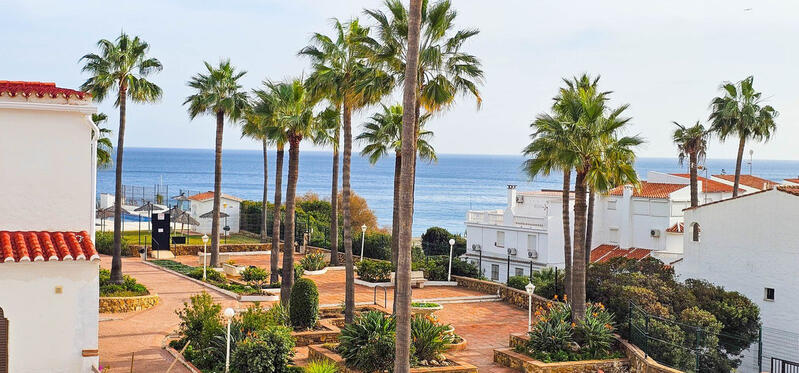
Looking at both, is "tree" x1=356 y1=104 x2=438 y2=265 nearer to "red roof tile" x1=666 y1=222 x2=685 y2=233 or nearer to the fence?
the fence

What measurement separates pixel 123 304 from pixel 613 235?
1484 inches

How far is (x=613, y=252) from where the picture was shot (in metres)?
54.0

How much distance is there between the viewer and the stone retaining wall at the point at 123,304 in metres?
26.3

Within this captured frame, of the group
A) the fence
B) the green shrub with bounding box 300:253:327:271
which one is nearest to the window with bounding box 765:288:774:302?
the fence

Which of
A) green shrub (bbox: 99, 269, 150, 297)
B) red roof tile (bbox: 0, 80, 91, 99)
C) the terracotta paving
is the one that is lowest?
the terracotta paving

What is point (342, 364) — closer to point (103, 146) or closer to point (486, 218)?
point (103, 146)

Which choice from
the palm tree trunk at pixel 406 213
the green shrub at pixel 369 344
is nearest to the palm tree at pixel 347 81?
the green shrub at pixel 369 344

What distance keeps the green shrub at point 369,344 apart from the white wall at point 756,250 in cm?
1891

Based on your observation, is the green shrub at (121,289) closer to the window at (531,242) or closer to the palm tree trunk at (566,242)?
the palm tree trunk at (566,242)

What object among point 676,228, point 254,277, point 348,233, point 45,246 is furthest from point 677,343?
point 676,228

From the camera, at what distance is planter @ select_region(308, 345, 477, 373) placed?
61.3ft

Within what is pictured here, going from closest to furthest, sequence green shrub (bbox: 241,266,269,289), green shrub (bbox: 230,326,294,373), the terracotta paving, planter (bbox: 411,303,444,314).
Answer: green shrub (bbox: 230,326,294,373) < the terracotta paving < planter (bbox: 411,303,444,314) < green shrub (bbox: 241,266,269,289)

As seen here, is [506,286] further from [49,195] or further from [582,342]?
[49,195]

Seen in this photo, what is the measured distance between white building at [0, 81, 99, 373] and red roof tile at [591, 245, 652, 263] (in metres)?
41.2
